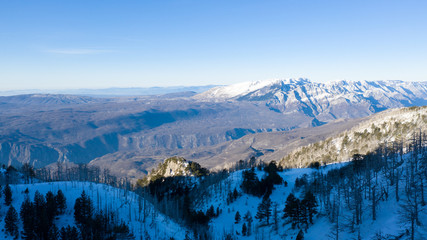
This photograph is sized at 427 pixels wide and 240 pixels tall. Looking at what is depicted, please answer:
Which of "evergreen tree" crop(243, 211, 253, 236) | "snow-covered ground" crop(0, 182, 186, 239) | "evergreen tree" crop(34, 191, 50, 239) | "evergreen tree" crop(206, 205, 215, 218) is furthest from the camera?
"evergreen tree" crop(206, 205, 215, 218)

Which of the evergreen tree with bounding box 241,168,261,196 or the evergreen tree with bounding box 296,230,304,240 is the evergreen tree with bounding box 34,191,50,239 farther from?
the evergreen tree with bounding box 241,168,261,196

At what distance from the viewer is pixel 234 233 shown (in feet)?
331

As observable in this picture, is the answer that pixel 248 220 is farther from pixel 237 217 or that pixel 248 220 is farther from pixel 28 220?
pixel 28 220

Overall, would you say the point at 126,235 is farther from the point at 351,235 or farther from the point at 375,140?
the point at 375,140

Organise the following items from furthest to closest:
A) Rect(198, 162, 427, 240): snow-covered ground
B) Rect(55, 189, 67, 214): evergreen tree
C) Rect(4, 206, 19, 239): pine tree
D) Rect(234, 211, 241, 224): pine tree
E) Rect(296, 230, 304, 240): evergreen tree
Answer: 1. Rect(234, 211, 241, 224): pine tree
2. Rect(55, 189, 67, 214): evergreen tree
3. Rect(296, 230, 304, 240): evergreen tree
4. Rect(4, 206, 19, 239): pine tree
5. Rect(198, 162, 427, 240): snow-covered ground

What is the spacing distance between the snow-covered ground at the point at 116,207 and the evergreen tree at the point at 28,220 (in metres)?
3.24

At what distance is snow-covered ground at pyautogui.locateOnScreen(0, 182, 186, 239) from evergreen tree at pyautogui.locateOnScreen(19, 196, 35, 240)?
3244mm

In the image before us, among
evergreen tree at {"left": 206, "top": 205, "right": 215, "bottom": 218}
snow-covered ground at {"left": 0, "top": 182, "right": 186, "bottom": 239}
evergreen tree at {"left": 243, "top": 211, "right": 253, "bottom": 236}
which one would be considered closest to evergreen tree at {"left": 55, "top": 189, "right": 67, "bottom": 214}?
snow-covered ground at {"left": 0, "top": 182, "right": 186, "bottom": 239}

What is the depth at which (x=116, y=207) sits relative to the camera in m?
103

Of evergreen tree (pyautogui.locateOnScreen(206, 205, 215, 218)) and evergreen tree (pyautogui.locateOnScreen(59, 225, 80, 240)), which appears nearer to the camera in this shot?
evergreen tree (pyautogui.locateOnScreen(59, 225, 80, 240))

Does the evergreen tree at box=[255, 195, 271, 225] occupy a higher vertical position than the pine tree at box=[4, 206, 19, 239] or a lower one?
lower

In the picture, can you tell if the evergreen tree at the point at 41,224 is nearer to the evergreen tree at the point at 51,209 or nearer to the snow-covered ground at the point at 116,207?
the evergreen tree at the point at 51,209

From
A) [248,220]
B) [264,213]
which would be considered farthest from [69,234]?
[264,213]

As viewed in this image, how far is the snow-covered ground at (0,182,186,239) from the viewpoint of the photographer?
90.0 m
